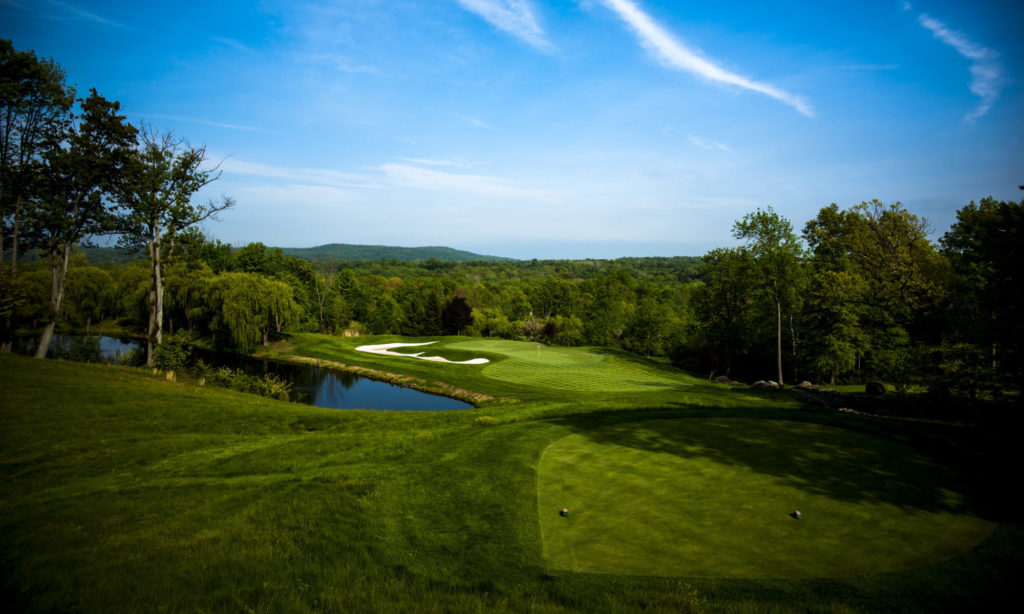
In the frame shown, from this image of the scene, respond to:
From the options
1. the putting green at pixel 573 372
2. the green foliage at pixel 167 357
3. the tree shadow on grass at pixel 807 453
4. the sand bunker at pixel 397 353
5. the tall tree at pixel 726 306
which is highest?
the tall tree at pixel 726 306

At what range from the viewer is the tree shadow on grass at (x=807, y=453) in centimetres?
703

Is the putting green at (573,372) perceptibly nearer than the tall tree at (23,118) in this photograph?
No

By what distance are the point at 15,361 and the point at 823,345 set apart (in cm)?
4458

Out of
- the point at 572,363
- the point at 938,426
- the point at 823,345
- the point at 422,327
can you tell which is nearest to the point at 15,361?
the point at 572,363

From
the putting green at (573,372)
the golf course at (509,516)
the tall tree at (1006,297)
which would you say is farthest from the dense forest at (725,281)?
the putting green at (573,372)

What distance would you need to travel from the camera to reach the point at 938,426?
11.5 metres

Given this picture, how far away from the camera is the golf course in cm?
462

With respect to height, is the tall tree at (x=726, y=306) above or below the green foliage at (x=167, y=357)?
above

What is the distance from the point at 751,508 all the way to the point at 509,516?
12.0ft

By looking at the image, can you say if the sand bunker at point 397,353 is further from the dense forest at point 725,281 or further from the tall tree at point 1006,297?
the tall tree at point 1006,297

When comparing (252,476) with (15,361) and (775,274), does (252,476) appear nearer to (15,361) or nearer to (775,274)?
(15,361)

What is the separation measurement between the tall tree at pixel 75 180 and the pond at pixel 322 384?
29.1 ft

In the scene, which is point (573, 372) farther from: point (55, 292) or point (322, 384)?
point (55, 292)

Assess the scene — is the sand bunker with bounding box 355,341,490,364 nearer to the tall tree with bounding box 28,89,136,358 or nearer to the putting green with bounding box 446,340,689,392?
the putting green with bounding box 446,340,689,392
